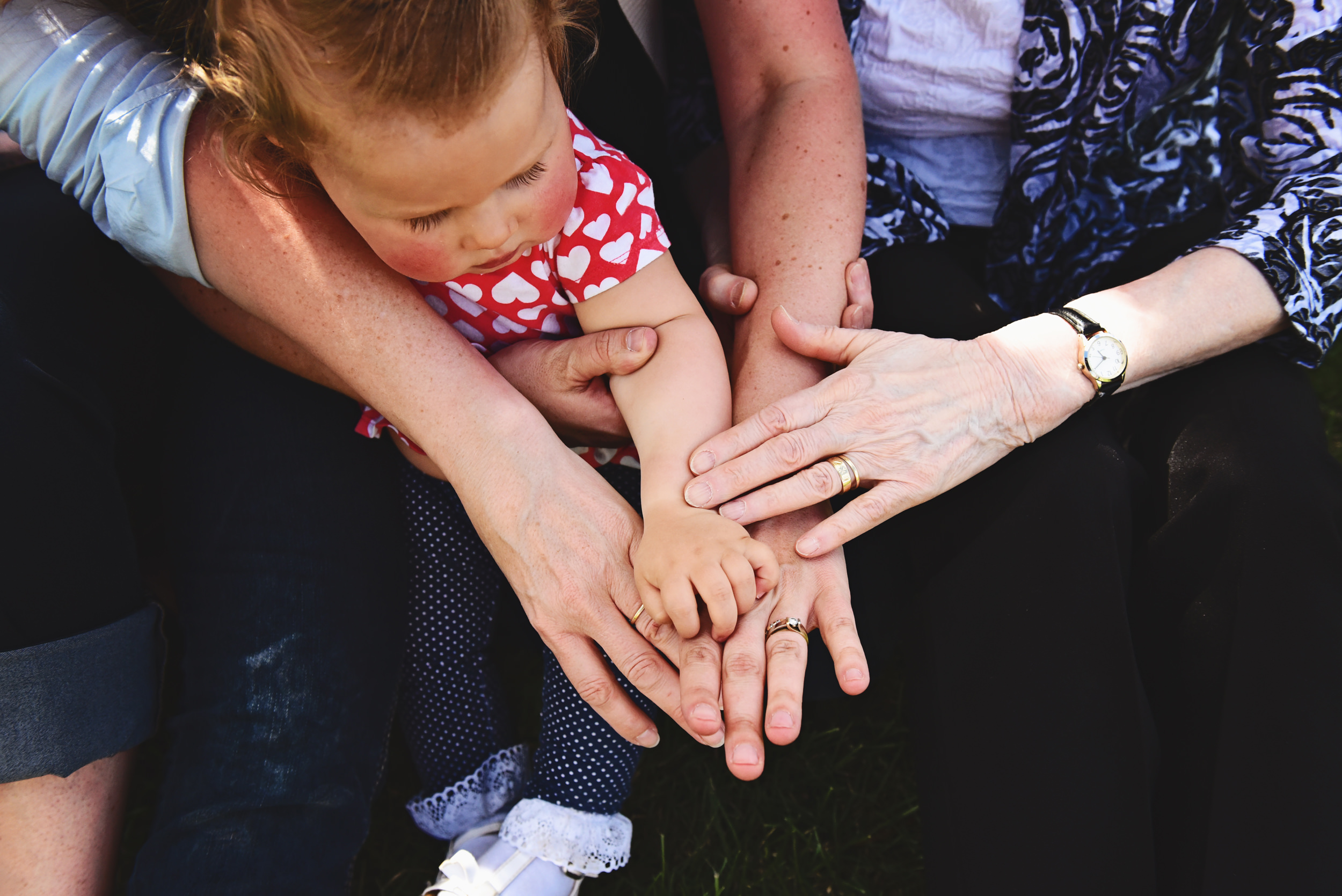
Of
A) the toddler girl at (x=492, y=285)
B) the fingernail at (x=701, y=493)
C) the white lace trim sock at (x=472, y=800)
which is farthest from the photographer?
the white lace trim sock at (x=472, y=800)

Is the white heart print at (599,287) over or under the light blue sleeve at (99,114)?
under

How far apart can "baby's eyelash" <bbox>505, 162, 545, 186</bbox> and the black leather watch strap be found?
35.4 inches

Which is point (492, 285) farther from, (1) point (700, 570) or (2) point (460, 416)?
(1) point (700, 570)

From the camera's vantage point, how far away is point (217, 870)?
1.35 metres

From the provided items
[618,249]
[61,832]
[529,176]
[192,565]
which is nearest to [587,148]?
[618,249]

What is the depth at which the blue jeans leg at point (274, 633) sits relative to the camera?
1404mm

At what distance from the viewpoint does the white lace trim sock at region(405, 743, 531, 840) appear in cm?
190

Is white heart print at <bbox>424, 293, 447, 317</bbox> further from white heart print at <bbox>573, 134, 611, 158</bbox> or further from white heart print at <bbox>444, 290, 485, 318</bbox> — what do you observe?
white heart print at <bbox>573, 134, 611, 158</bbox>

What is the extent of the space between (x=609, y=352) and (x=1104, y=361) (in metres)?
0.83

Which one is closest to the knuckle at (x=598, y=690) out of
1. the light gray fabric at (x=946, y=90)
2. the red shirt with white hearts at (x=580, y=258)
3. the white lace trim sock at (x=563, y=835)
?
the white lace trim sock at (x=563, y=835)

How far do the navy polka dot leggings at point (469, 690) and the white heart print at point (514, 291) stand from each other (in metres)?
0.38

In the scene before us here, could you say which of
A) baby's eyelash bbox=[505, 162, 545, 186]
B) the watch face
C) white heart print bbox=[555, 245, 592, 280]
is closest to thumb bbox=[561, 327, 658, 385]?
white heart print bbox=[555, 245, 592, 280]

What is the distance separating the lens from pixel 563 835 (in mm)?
1725

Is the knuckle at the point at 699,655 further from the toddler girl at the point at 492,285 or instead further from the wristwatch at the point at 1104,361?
the wristwatch at the point at 1104,361
